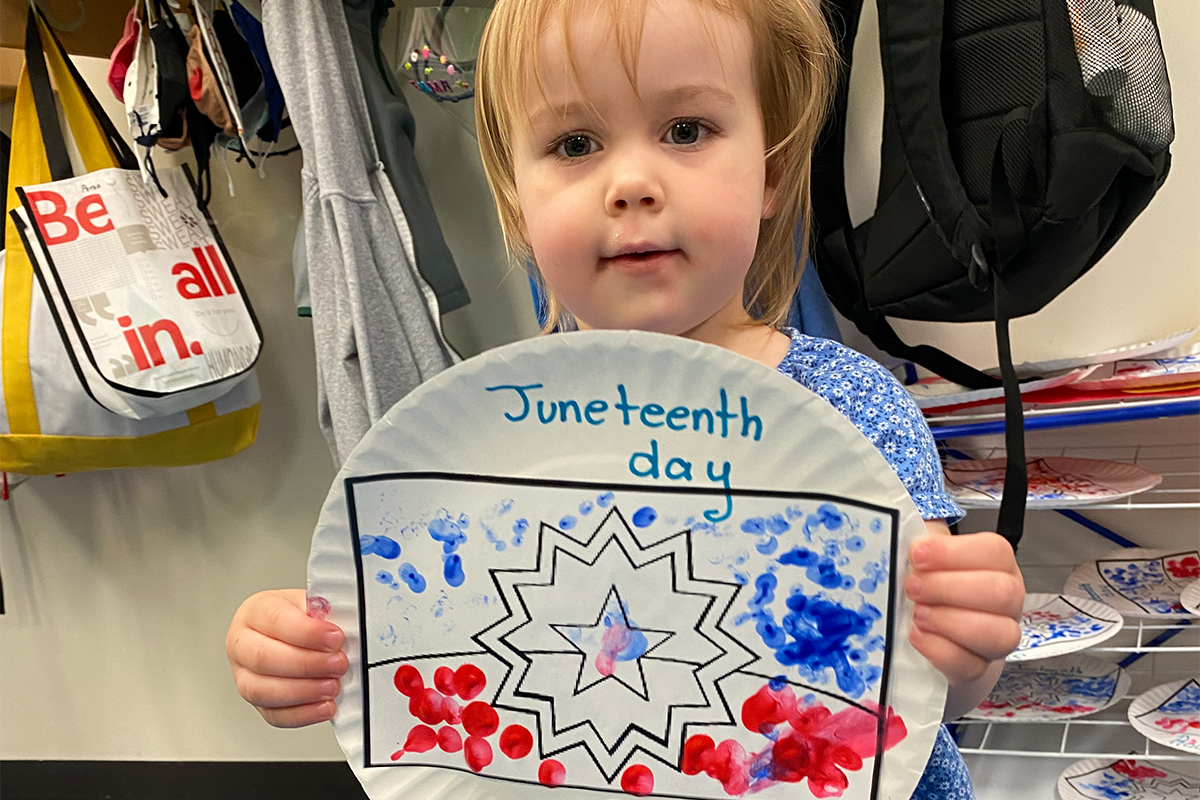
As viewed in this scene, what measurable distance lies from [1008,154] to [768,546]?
0.59m

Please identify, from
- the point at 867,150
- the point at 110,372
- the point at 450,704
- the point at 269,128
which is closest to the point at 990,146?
the point at 867,150

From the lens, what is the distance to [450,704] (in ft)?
1.42

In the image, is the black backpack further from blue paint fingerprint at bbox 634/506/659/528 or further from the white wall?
the white wall

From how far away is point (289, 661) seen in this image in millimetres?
431

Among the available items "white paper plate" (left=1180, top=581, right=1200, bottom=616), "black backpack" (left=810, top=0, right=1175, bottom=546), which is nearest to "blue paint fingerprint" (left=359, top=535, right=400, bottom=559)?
"black backpack" (left=810, top=0, right=1175, bottom=546)

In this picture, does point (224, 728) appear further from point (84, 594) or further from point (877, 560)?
point (877, 560)

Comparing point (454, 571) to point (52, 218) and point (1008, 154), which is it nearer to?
point (1008, 154)

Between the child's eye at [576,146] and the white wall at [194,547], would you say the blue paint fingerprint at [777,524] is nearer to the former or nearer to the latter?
the child's eye at [576,146]

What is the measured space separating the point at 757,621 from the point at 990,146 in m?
0.63

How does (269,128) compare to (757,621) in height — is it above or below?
above

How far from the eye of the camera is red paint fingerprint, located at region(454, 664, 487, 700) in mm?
427

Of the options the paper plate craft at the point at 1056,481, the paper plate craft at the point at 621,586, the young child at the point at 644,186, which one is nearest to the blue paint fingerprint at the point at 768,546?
the paper plate craft at the point at 621,586

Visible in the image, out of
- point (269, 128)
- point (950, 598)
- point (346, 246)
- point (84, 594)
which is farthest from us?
point (84, 594)

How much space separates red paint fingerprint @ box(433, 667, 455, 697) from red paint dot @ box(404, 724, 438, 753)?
25 millimetres
